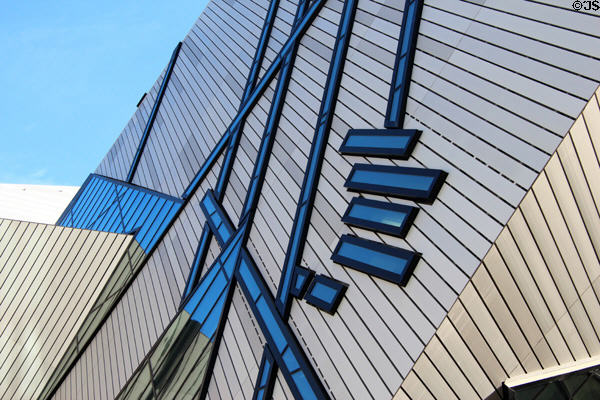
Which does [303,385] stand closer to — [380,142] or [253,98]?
[380,142]

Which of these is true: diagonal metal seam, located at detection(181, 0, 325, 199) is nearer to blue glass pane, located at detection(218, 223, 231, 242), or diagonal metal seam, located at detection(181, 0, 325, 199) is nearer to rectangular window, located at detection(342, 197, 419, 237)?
blue glass pane, located at detection(218, 223, 231, 242)

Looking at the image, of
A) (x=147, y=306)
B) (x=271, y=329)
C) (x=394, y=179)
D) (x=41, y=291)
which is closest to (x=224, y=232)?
(x=147, y=306)

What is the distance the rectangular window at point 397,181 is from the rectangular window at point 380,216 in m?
0.27

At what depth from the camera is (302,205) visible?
14891mm

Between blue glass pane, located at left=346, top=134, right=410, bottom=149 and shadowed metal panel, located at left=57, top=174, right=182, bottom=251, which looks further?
shadowed metal panel, located at left=57, top=174, right=182, bottom=251

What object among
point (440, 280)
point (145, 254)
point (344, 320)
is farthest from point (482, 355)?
point (145, 254)

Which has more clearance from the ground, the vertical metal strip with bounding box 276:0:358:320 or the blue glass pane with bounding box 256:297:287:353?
the vertical metal strip with bounding box 276:0:358:320

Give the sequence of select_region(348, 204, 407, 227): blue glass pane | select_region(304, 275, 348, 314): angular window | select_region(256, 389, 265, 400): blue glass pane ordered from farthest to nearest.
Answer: select_region(256, 389, 265, 400): blue glass pane < select_region(304, 275, 348, 314): angular window < select_region(348, 204, 407, 227): blue glass pane

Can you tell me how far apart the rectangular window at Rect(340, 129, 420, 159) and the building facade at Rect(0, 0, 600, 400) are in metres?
0.04

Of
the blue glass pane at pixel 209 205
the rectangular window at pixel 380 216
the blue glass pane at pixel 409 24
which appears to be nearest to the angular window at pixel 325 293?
the rectangular window at pixel 380 216

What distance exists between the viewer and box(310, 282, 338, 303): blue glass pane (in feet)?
40.6

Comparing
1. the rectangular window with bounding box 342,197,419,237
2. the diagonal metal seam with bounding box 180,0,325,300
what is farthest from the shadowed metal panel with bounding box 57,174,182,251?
the rectangular window with bounding box 342,197,419,237

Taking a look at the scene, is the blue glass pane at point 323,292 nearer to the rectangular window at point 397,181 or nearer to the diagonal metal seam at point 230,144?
the rectangular window at point 397,181

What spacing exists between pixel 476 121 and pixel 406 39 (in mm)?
4052
